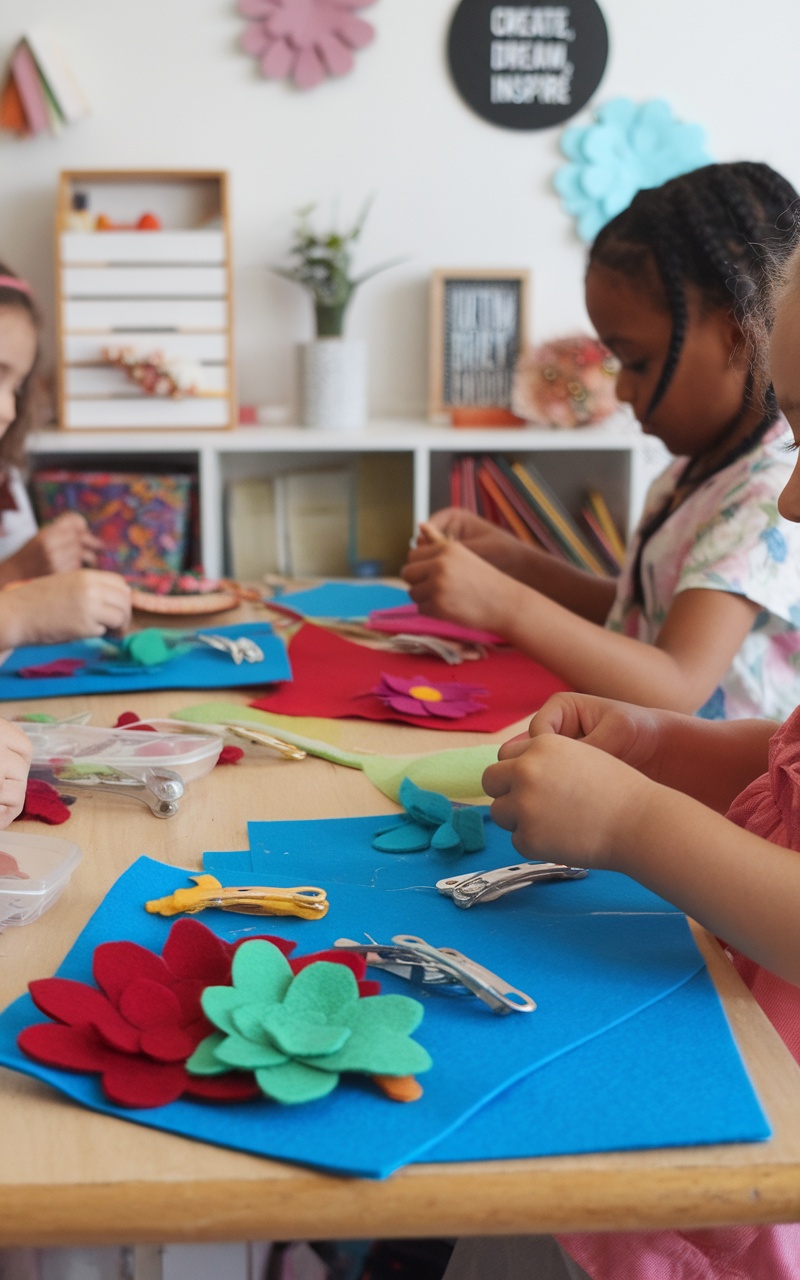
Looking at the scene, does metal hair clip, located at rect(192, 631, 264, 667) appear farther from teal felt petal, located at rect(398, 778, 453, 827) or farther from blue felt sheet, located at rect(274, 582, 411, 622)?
teal felt petal, located at rect(398, 778, 453, 827)

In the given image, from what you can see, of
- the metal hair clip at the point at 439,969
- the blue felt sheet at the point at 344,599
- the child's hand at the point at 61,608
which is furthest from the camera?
the blue felt sheet at the point at 344,599

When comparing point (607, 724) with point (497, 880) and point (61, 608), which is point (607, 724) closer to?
point (497, 880)

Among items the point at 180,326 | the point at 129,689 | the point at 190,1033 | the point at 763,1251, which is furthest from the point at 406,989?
the point at 180,326

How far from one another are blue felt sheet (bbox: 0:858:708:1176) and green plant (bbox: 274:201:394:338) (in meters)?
1.72

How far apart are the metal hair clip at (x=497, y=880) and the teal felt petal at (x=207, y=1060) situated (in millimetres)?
176

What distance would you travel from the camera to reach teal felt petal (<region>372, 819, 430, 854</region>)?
0.67 meters

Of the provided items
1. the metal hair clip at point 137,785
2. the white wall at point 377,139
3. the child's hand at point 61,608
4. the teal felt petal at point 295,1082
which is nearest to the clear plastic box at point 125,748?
the metal hair clip at point 137,785

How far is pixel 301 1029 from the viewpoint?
444mm

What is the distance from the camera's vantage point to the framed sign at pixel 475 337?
7.54 ft

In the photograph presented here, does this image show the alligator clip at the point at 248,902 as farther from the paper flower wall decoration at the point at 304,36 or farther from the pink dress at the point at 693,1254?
the paper flower wall decoration at the point at 304,36

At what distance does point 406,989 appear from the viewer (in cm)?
50

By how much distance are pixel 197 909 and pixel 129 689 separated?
1.48 feet

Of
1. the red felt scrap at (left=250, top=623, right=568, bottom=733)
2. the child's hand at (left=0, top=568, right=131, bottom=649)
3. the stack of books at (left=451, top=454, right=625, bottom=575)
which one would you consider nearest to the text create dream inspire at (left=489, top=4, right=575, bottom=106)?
the stack of books at (left=451, top=454, right=625, bottom=575)

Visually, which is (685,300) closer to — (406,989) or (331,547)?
(406,989)
